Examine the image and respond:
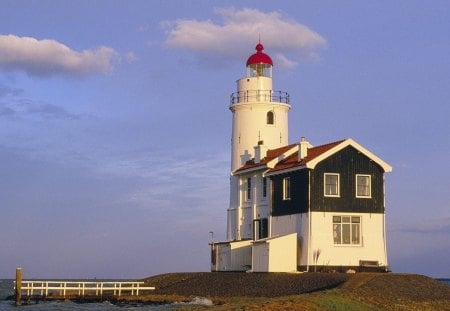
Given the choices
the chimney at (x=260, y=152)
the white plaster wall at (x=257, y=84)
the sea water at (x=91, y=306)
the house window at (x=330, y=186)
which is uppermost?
the white plaster wall at (x=257, y=84)

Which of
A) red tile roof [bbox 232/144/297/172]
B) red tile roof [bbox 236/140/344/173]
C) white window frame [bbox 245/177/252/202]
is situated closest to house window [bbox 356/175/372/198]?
red tile roof [bbox 236/140/344/173]

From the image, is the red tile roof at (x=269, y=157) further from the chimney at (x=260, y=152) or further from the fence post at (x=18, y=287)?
the fence post at (x=18, y=287)

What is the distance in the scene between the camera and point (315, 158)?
4306 centimetres

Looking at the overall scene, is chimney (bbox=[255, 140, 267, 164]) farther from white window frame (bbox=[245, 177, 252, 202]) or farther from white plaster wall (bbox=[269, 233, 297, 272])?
white plaster wall (bbox=[269, 233, 297, 272])

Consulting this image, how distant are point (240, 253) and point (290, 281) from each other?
9.25 m

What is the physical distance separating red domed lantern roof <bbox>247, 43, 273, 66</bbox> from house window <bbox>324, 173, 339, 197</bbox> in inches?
535

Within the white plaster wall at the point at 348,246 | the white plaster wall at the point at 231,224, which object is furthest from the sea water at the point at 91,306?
the white plaster wall at the point at 231,224

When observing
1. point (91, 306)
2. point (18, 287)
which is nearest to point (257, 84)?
point (91, 306)

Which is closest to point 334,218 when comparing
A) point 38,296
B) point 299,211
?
point 299,211

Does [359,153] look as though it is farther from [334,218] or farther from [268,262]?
[268,262]

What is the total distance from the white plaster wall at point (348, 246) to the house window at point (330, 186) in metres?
1.13

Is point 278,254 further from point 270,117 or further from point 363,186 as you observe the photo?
point 270,117

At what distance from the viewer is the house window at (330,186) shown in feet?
143

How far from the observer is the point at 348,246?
43.2 meters
